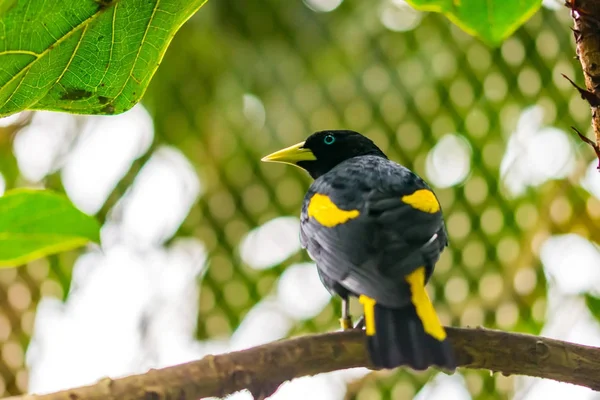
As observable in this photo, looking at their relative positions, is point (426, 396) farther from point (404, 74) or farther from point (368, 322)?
point (368, 322)

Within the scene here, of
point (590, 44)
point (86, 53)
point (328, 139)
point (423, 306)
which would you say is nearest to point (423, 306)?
point (423, 306)

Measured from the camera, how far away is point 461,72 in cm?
348

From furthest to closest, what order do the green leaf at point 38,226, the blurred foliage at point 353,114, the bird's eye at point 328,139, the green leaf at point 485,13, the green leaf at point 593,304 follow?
the blurred foliage at point 353,114
the green leaf at point 593,304
the bird's eye at point 328,139
the green leaf at point 38,226
the green leaf at point 485,13

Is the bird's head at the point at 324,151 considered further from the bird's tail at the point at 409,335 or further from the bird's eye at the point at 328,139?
the bird's tail at the point at 409,335

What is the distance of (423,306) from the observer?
5.06ft

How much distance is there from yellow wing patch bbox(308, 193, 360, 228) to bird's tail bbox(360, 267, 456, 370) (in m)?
0.25

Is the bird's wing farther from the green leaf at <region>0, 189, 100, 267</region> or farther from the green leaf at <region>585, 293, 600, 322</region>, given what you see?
the green leaf at <region>585, 293, 600, 322</region>

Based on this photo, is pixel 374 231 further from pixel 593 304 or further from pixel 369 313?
pixel 593 304

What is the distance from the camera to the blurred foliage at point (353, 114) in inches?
133

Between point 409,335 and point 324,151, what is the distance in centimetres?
116

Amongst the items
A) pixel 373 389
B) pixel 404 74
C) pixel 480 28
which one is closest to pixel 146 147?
pixel 404 74

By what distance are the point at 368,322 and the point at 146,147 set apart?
7.19ft

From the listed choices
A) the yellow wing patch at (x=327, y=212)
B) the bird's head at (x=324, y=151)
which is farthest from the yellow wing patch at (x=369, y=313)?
the bird's head at (x=324, y=151)

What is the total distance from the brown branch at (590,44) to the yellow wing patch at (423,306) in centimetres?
43
